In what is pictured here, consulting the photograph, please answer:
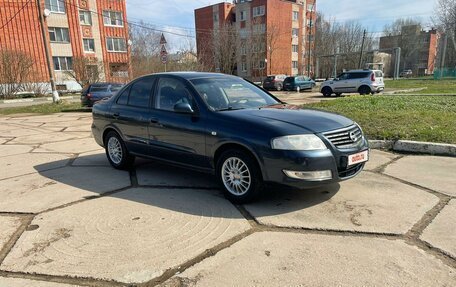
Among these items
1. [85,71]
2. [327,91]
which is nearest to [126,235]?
[327,91]

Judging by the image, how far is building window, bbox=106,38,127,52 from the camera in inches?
1715

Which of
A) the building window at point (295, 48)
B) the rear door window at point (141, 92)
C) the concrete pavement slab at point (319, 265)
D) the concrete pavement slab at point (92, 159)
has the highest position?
the building window at point (295, 48)

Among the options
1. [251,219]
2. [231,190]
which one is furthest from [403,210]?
[231,190]

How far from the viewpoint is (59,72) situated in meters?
38.5

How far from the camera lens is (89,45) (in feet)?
137

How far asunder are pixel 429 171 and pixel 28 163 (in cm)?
699

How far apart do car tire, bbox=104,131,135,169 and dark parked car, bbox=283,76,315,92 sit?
25.7 metres

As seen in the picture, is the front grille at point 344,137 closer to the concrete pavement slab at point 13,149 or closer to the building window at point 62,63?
the concrete pavement slab at point 13,149

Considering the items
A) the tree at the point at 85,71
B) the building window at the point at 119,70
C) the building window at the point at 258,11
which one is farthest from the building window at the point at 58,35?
the building window at the point at 258,11

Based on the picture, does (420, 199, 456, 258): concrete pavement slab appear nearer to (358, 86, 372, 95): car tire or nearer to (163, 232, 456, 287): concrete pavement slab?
(163, 232, 456, 287): concrete pavement slab

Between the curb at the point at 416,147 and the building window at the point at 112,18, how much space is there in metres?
43.6

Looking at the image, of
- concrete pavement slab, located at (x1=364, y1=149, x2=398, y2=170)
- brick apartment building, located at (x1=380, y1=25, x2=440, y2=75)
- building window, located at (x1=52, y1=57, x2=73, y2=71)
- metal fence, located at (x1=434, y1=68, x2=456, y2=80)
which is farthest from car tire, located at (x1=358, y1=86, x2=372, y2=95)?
brick apartment building, located at (x1=380, y1=25, x2=440, y2=75)

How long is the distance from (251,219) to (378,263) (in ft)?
4.36

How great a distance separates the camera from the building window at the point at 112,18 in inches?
1692
